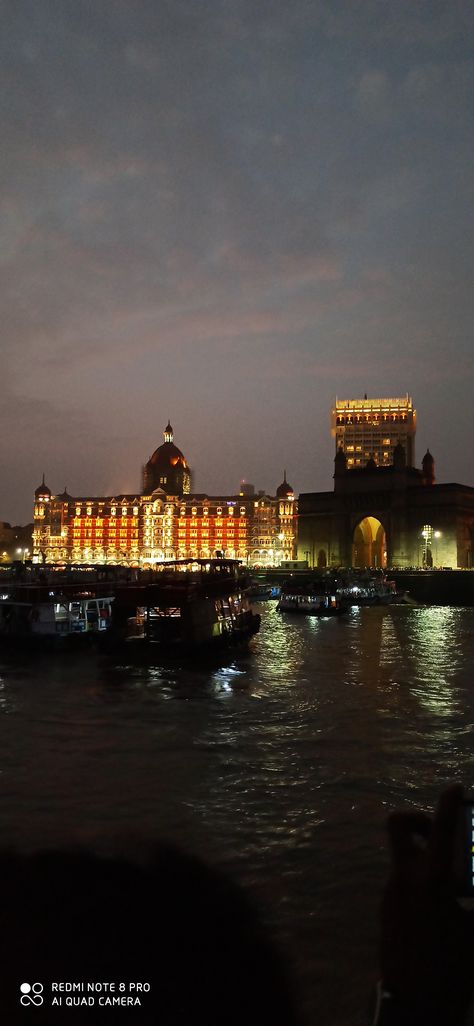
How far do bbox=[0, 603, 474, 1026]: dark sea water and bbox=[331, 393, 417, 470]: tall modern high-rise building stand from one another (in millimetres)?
141644

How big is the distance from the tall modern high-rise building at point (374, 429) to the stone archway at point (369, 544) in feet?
176

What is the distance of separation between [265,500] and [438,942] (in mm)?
163108

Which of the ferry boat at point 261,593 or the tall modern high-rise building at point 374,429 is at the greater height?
the tall modern high-rise building at point 374,429

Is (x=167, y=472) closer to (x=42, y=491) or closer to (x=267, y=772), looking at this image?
(x=42, y=491)

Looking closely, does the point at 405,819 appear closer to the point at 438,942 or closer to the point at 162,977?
the point at 438,942

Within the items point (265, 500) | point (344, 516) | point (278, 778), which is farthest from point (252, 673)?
point (265, 500)

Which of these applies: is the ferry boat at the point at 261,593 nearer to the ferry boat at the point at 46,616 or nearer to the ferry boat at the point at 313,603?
the ferry boat at the point at 313,603

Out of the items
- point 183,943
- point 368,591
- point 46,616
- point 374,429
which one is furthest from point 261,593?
point 374,429

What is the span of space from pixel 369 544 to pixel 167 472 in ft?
251

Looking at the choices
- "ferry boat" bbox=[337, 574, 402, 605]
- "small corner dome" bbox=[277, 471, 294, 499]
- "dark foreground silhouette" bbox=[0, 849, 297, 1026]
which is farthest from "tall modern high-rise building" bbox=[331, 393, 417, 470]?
"dark foreground silhouette" bbox=[0, 849, 297, 1026]

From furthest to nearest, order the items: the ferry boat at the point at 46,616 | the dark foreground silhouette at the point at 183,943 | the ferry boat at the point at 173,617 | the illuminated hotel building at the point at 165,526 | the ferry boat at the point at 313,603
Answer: the illuminated hotel building at the point at 165,526 < the ferry boat at the point at 313,603 < the ferry boat at the point at 46,616 < the ferry boat at the point at 173,617 < the dark foreground silhouette at the point at 183,943

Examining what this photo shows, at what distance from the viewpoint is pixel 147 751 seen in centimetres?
1638

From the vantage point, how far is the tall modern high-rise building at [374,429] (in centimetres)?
16925

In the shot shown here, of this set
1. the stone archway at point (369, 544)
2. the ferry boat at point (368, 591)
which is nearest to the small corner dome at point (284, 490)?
the stone archway at point (369, 544)
